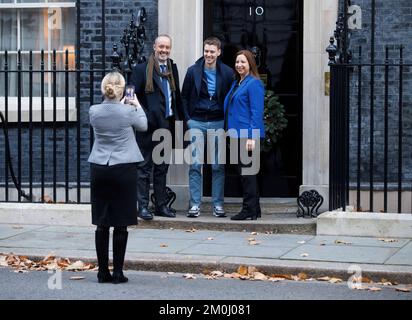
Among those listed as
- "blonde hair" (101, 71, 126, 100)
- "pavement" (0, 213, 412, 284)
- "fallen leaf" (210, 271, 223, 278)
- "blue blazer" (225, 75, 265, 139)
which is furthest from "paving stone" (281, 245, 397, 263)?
"blonde hair" (101, 71, 126, 100)

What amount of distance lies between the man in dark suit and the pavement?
1.02ft

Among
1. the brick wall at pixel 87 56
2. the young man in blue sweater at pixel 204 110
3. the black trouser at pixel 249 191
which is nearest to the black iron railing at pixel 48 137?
the brick wall at pixel 87 56

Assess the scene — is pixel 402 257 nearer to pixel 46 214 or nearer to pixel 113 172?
pixel 113 172

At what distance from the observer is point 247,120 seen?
35.4 ft

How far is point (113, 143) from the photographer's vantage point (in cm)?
811

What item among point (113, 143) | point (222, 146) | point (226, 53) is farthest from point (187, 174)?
point (113, 143)

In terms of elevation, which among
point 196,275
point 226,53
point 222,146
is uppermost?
point 226,53

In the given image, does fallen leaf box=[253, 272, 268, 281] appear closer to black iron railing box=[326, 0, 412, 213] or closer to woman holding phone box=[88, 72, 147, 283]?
woman holding phone box=[88, 72, 147, 283]

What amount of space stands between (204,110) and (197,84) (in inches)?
11.8

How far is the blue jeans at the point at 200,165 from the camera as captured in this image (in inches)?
433

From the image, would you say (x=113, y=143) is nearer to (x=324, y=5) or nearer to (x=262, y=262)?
(x=262, y=262)

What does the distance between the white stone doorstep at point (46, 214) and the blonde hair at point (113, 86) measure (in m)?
3.09

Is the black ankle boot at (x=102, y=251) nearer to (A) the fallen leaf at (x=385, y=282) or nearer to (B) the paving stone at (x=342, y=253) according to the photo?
(B) the paving stone at (x=342, y=253)
